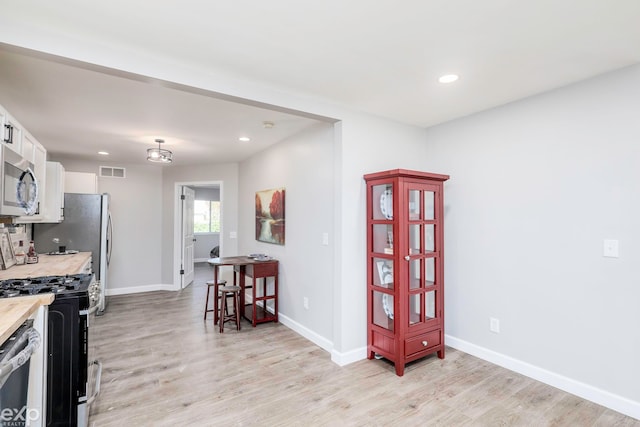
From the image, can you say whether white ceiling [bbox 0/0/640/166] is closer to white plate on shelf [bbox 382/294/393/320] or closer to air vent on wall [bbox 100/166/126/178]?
white plate on shelf [bbox 382/294/393/320]

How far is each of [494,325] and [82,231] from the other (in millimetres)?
5058

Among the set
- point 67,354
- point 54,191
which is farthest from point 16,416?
point 54,191

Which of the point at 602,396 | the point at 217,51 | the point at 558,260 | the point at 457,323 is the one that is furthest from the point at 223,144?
the point at 602,396

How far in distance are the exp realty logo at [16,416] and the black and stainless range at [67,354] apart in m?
0.25

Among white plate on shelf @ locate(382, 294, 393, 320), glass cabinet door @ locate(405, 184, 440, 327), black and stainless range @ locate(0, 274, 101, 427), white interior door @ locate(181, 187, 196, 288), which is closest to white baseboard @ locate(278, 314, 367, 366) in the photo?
white plate on shelf @ locate(382, 294, 393, 320)

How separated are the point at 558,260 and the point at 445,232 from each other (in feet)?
3.43

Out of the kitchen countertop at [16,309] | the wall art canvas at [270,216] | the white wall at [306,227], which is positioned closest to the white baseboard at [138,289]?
the wall art canvas at [270,216]

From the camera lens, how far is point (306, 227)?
151 inches

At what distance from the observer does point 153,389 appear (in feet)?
8.44

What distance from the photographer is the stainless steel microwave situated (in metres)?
1.88

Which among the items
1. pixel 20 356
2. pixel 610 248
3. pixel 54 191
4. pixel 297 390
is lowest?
pixel 297 390

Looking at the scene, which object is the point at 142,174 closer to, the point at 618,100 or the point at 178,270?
the point at 178,270

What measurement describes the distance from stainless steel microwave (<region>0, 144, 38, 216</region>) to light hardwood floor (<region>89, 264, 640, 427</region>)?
1436 mm

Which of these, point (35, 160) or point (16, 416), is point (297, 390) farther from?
point (35, 160)
